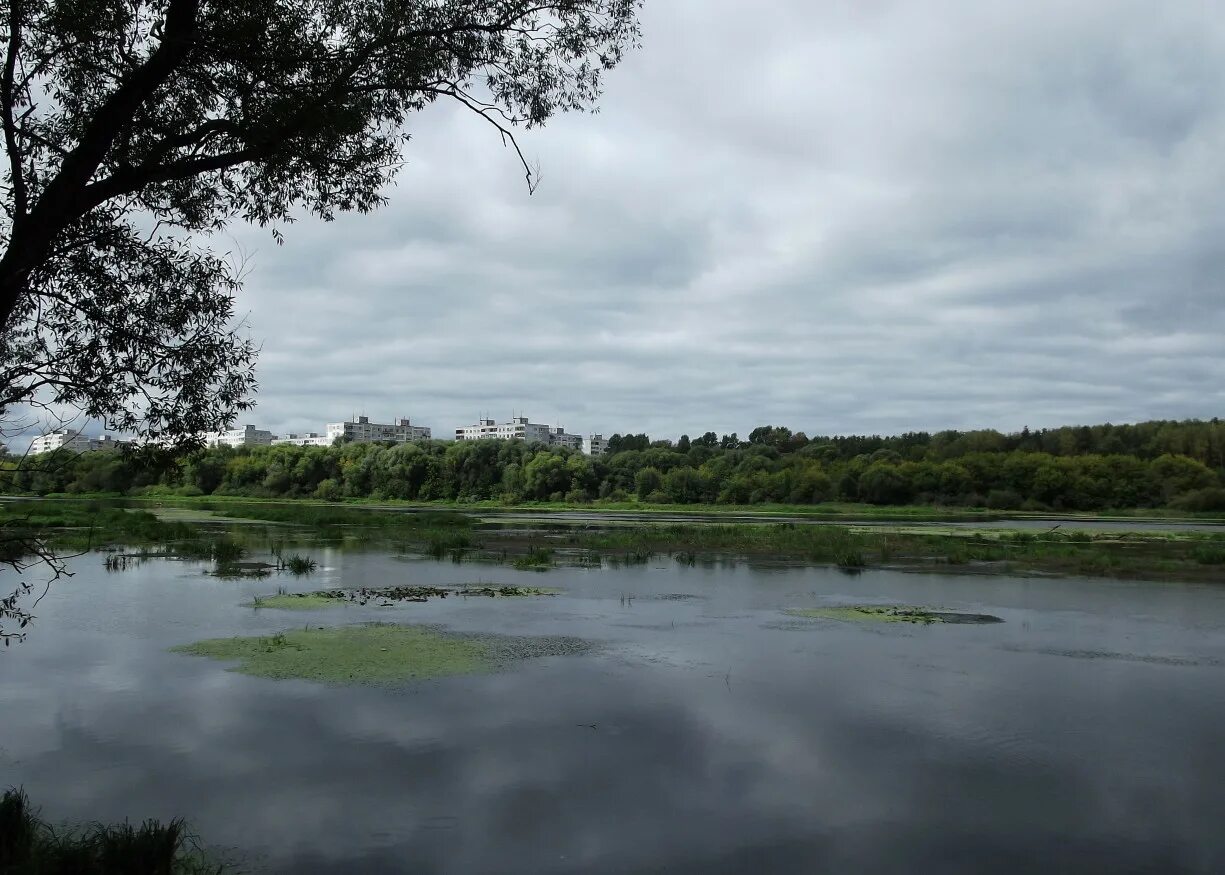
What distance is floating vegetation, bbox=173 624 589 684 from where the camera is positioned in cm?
1327

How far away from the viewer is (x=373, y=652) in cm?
1475

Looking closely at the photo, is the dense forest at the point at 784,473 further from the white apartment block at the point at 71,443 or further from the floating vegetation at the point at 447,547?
the white apartment block at the point at 71,443

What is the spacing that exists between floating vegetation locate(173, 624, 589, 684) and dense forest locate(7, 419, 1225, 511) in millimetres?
93781

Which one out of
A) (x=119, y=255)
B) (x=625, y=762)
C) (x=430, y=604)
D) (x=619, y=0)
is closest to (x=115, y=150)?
(x=119, y=255)

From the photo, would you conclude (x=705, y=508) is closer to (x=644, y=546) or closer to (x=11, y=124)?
(x=644, y=546)

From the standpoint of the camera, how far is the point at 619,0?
8594mm

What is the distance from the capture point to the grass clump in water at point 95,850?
6543 mm

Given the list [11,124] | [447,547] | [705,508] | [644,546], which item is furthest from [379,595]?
[705,508]

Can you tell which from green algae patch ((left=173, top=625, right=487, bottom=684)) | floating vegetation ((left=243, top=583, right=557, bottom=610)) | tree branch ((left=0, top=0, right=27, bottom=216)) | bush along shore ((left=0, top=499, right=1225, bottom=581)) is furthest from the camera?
bush along shore ((left=0, top=499, right=1225, bottom=581))

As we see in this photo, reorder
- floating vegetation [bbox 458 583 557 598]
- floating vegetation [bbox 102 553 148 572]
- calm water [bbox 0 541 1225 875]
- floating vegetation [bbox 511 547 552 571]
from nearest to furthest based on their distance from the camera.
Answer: calm water [bbox 0 541 1225 875], floating vegetation [bbox 458 583 557 598], floating vegetation [bbox 102 553 148 572], floating vegetation [bbox 511 547 552 571]

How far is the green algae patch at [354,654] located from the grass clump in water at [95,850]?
545cm

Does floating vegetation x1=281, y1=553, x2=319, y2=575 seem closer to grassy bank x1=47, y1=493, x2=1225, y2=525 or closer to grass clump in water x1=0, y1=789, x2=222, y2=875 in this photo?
grass clump in water x1=0, y1=789, x2=222, y2=875

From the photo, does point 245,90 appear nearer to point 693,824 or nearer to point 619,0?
point 619,0

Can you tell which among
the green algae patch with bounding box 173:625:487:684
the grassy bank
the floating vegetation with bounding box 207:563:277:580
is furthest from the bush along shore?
the grassy bank
